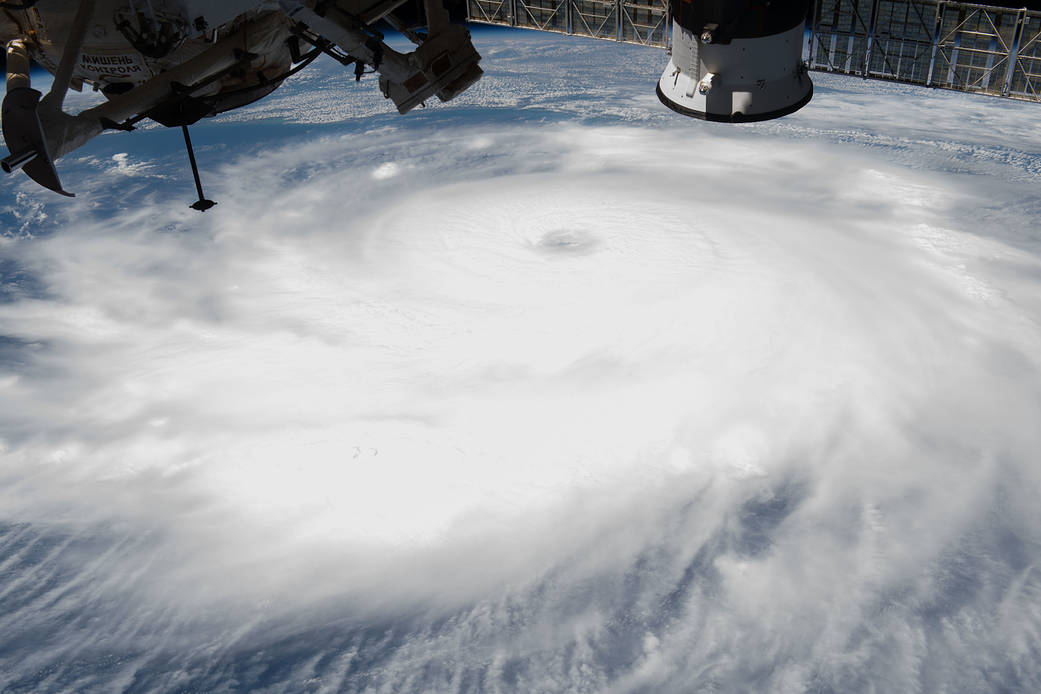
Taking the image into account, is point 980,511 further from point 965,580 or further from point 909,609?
point 909,609

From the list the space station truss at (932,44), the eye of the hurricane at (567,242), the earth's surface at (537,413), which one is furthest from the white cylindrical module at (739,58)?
the eye of the hurricane at (567,242)

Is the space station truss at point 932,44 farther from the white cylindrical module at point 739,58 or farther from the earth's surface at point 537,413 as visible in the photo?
the earth's surface at point 537,413

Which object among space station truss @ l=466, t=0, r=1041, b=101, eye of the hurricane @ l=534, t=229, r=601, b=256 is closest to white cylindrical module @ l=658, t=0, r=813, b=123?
space station truss @ l=466, t=0, r=1041, b=101

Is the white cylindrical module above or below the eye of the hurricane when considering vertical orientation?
above

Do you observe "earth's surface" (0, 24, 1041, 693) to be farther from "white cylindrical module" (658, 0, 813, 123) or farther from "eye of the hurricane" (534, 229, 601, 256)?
"white cylindrical module" (658, 0, 813, 123)

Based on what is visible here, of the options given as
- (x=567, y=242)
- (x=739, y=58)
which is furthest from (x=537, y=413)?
(x=739, y=58)

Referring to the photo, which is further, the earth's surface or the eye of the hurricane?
the eye of the hurricane

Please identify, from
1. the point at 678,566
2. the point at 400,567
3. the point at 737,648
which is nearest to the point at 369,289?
the point at 400,567
